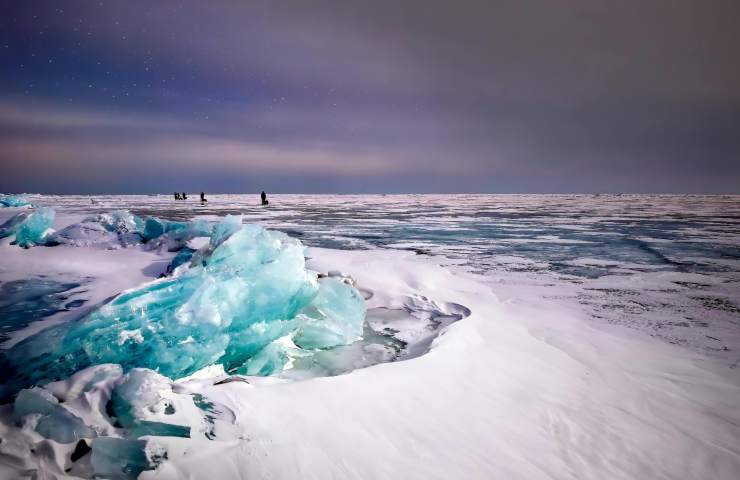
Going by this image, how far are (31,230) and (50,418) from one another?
7371 mm

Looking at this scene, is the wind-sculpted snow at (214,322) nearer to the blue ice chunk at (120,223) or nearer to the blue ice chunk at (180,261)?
the blue ice chunk at (180,261)

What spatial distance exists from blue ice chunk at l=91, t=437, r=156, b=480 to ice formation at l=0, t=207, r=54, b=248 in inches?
293

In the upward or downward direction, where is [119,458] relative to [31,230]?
downward

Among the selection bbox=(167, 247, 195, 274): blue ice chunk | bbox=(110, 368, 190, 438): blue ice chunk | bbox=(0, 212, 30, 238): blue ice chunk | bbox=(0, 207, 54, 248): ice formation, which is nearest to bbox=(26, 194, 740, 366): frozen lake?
bbox=(167, 247, 195, 274): blue ice chunk

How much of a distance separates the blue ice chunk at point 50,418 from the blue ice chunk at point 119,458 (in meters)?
0.15

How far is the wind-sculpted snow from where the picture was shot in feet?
7.42

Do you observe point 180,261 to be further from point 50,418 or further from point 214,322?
point 50,418

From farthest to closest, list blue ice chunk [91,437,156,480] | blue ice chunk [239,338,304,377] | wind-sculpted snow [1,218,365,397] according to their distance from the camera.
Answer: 1. blue ice chunk [239,338,304,377]
2. wind-sculpted snow [1,218,365,397]
3. blue ice chunk [91,437,156,480]

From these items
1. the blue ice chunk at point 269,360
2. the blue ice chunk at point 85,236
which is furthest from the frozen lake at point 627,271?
the blue ice chunk at point 85,236

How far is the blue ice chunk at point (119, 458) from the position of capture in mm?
1295

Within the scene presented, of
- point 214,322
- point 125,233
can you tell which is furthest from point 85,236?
point 214,322

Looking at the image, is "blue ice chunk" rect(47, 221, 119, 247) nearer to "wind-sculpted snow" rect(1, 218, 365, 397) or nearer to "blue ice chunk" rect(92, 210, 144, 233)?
"blue ice chunk" rect(92, 210, 144, 233)

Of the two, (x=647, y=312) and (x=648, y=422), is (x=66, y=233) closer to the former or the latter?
(x=648, y=422)

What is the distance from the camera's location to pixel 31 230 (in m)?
6.75
